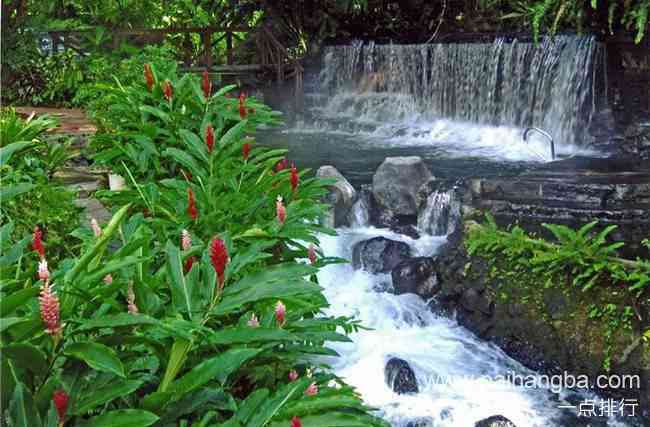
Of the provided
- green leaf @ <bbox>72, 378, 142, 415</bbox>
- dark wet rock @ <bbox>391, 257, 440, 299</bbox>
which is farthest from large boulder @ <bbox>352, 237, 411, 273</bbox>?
green leaf @ <bbox>72, 378, 142, 415</bbox>

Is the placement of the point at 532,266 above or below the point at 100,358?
below

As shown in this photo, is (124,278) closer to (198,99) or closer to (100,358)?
(100,358)

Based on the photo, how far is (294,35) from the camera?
15984mm

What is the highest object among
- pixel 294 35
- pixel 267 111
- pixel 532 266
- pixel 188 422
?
pixel 294 35

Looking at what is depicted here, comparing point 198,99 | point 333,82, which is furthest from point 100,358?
point 333,82

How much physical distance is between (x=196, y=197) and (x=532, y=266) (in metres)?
4.09

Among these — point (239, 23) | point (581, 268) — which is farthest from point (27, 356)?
point (239, 23)

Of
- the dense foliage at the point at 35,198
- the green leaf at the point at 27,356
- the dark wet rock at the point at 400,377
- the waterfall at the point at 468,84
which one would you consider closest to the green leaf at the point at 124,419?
the green leaf at the point at 27,356

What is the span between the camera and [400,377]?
227 inches

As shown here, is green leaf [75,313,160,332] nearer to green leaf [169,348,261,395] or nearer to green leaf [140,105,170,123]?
green leaf [169,348,261,395]

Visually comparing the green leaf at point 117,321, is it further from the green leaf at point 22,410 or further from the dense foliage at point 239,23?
the dense foliage at point 239,23

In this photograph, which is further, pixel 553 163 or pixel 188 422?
pixel 553 163

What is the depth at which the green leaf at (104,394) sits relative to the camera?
132cm

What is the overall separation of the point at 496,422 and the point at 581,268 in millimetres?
1443
